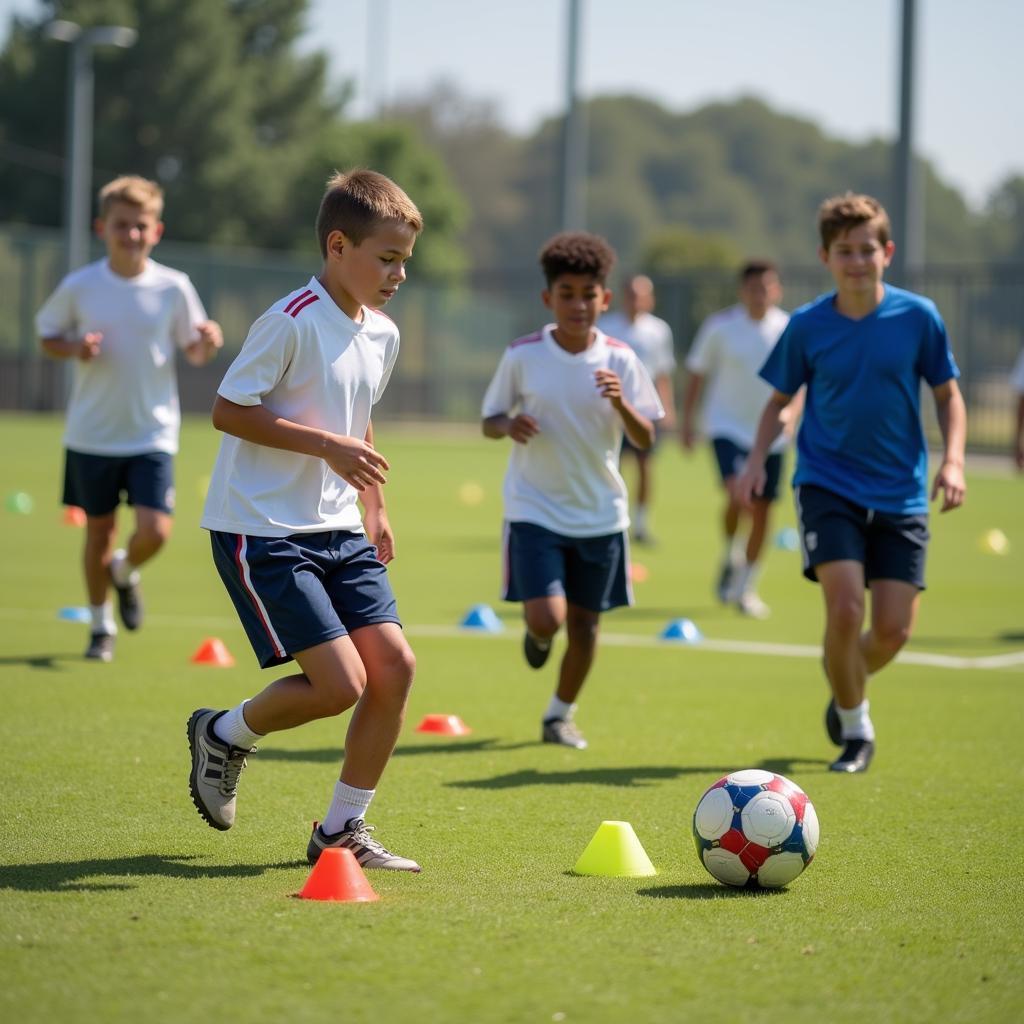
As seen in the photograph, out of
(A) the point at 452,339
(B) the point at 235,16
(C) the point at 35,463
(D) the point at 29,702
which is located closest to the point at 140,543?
(D) the point at 29,702

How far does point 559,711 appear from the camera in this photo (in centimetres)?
751

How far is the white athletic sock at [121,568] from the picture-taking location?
29.9ft

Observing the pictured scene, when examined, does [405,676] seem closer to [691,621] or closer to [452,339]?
[691,621]

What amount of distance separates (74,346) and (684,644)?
3979mm

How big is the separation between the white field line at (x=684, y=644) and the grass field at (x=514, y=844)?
42 millimetres

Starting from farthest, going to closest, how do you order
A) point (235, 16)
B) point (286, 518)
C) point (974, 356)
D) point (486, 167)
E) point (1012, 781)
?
point (486, 167)
point (235, 16)
point (974, 356)
point (1012, 781)
point (286, 518)

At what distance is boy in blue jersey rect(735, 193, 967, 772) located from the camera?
Result: 6.93m

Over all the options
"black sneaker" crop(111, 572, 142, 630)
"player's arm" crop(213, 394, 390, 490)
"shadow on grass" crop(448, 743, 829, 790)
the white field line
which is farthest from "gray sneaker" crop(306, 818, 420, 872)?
the white field line

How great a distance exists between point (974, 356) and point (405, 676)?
1026 inches

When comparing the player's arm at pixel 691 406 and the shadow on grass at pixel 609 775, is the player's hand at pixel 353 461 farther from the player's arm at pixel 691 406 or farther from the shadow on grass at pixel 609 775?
the player's arm at pixel 691 406

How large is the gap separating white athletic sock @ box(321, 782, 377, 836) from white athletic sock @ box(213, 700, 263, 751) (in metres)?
0.31

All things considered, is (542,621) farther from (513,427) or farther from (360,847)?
(360,847)

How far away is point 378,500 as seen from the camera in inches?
223

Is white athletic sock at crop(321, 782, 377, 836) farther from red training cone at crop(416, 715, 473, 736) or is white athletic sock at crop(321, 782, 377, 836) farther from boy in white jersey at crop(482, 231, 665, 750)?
red training cone at crop(416, 715, 473, 736)
